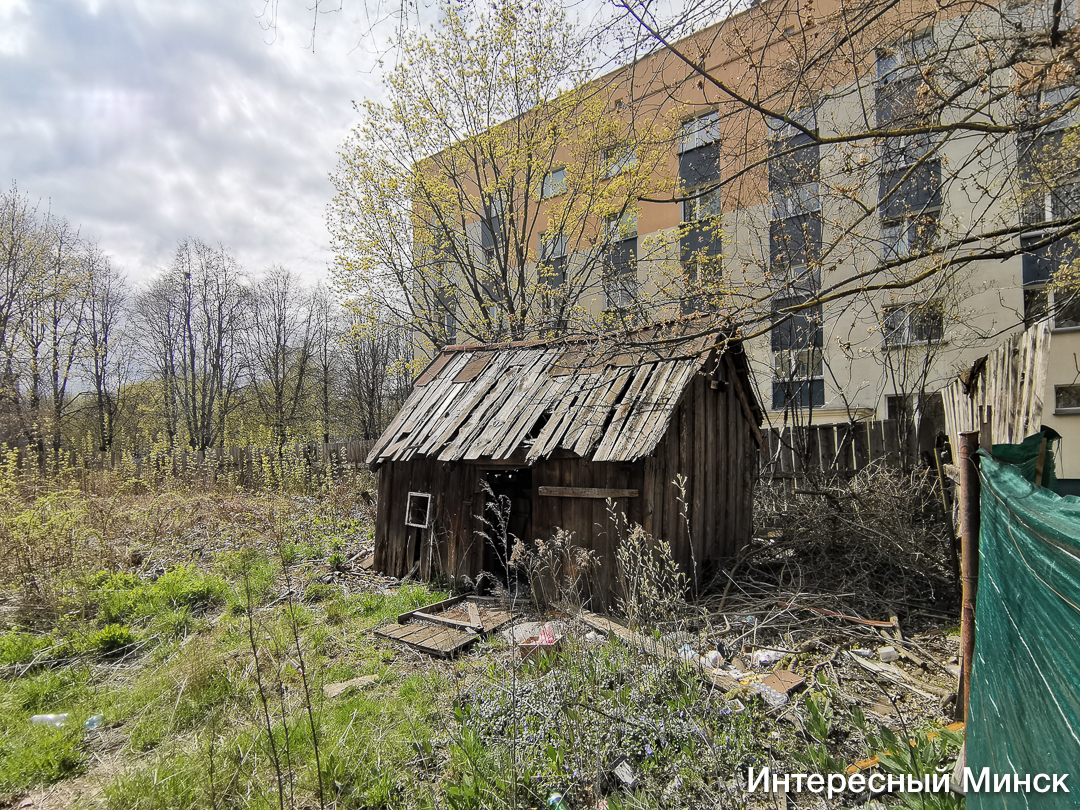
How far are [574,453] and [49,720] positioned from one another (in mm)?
5431

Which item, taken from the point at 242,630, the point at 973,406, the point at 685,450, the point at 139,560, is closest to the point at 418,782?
the point at 242,630

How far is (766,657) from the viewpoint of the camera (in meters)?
4.85

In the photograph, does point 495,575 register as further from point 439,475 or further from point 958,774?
point 958,774

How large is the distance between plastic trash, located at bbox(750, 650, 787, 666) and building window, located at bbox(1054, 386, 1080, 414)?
13529 millimetres

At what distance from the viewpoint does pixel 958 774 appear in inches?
103

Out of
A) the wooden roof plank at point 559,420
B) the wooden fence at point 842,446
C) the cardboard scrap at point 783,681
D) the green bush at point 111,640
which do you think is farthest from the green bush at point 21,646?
the wooden fence at point 842,446

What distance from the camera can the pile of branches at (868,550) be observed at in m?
5.97

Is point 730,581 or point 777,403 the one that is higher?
point 777,403

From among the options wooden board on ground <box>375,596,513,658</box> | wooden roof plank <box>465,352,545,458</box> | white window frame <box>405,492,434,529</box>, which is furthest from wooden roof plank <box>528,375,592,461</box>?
white window frame <box>405,492,434,529</box>

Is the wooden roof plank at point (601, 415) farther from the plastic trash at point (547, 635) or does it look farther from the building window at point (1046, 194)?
the building window at point (1046, 194)

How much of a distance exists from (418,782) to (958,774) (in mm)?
3005

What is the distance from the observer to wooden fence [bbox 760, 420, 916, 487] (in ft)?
30.8

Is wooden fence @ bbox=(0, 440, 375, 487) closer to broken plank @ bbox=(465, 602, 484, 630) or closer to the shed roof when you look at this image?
the shed roof

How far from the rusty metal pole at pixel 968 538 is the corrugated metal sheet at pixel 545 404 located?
2.85 meters
